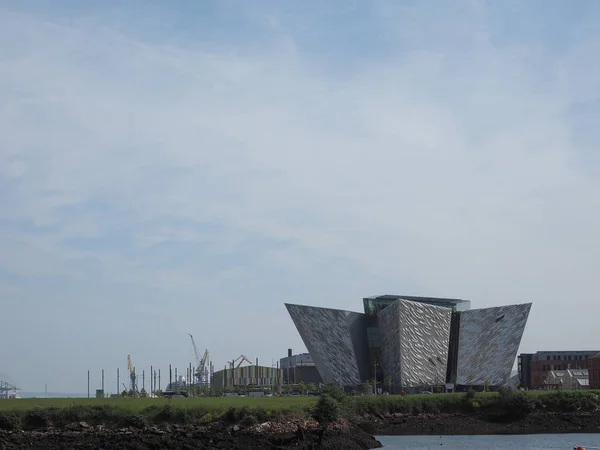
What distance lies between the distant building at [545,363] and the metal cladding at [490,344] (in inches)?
1717

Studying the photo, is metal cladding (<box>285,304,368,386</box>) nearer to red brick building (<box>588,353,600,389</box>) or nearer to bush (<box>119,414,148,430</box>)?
red brick building (<box>588,353,600,389</box>)

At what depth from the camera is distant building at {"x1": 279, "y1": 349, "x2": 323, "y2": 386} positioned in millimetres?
129875

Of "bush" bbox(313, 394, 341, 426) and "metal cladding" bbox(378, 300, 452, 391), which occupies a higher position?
"metal cladding" bbox(378, 300, 452, 391)

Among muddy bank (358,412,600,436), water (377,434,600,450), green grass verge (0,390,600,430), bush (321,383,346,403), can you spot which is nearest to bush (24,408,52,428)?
green grass verge (0,390,600,430)

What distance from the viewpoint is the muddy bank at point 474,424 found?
208 feet

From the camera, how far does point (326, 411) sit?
5350 cm

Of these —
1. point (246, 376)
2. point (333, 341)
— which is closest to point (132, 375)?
point (246, 376)

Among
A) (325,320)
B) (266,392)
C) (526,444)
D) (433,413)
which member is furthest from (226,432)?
(266,392)

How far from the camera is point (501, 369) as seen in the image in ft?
298

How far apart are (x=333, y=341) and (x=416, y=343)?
8.76 meters

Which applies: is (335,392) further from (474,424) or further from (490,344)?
(490,344)

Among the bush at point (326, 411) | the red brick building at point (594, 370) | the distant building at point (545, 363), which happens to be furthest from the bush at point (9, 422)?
the distant building at point (545, 363)

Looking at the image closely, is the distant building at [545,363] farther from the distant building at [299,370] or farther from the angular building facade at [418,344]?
the angular building facade at [418,344]

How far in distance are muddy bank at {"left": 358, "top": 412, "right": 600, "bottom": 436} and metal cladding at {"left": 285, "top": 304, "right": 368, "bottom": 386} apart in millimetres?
28066
